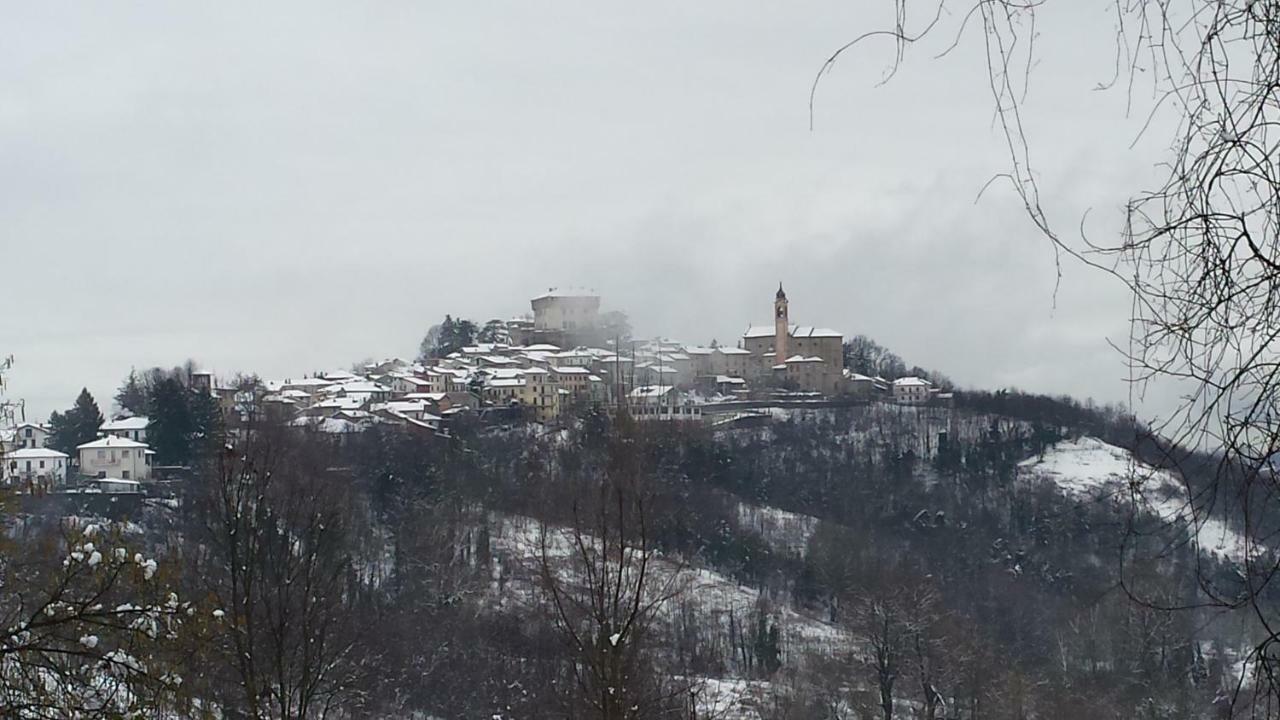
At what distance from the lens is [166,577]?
5250 mm

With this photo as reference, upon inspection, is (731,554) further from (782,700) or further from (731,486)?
(782,700)

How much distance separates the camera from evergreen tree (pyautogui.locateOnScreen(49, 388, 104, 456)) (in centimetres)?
5128

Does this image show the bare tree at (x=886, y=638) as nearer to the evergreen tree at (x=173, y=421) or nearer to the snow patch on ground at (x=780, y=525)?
the snow patch on ground at (x=780, y=525)

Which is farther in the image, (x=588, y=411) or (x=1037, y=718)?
(x=588, y=411)

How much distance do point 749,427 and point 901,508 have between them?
9.43 metres

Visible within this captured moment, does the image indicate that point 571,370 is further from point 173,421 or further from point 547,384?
point 173,421

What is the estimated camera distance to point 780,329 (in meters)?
77.5

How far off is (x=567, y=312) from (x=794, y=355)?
1656 cm

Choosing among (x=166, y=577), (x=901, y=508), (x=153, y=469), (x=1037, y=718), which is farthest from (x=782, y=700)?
(x=901, y=508)

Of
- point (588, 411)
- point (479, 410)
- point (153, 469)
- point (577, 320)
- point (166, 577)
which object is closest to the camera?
point (166, 577)

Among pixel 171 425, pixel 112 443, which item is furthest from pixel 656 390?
pixel 112 443

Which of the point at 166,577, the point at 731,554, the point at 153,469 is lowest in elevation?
the point at 731,554

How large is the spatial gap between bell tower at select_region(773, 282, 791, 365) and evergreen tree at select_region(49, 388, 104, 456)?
38636 mm

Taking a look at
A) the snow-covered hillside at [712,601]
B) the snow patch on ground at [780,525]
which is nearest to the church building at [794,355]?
the snow patch on ground at [780,525]
